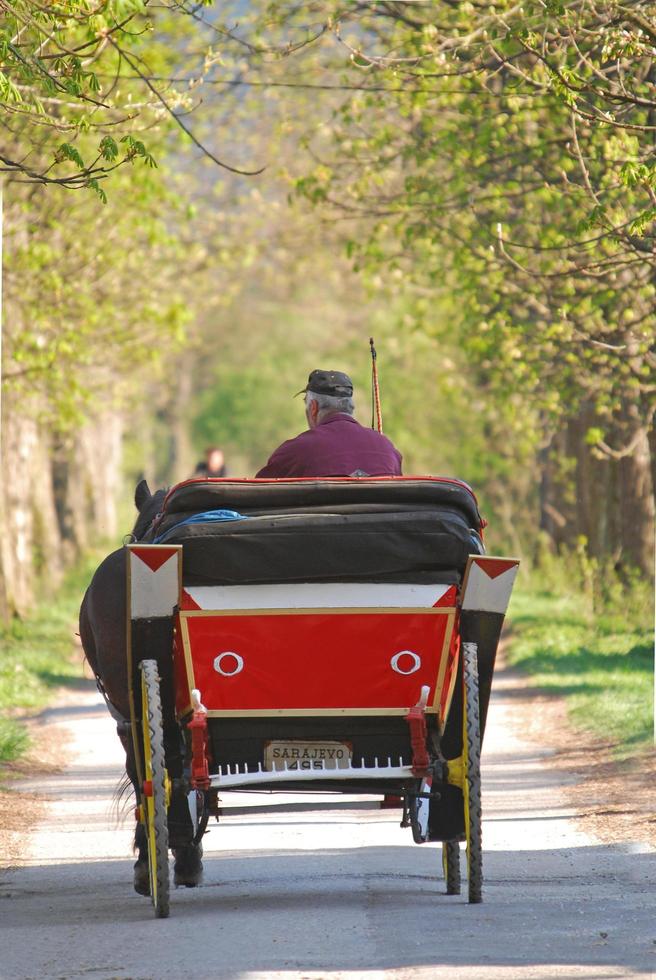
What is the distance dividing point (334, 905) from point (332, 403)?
2.18 meters

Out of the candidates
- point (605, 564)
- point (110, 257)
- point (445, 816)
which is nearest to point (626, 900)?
point (445, 816)

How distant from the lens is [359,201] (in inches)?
741

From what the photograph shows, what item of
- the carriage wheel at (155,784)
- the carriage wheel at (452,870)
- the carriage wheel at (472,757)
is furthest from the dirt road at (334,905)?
the carriage wheel at (472,757)

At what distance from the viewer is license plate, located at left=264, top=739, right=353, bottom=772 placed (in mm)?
7070

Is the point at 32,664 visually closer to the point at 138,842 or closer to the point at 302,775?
the point at 138,842

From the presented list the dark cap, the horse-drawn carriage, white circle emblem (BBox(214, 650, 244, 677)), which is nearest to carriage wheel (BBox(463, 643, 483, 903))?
the horse-drawn carriage

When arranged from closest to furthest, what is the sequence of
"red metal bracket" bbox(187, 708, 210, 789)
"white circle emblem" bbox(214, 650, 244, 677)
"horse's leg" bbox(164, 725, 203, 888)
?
"red metal bracket" bbox(187, 708, 210, 789) → "white circle emblem" bbox(214, 650, 244, 677) → "horse's leg" bbox(164, 725, 203, 888)

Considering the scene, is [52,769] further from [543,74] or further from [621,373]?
[621,373]

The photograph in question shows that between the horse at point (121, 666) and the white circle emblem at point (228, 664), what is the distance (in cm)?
34

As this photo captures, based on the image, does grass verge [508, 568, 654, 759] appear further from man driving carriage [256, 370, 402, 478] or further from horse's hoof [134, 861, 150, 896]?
horse's hoof [134, 861, 150, 896]

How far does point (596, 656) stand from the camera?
1758cm

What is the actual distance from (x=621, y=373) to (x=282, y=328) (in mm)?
56005

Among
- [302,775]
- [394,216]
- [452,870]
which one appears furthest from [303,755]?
[394,216]

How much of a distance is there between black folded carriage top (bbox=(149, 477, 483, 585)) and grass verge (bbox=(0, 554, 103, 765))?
19.4 ft
